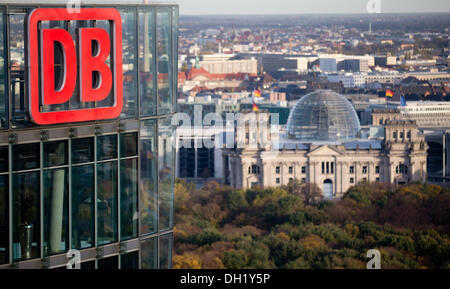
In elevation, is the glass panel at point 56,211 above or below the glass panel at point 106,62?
below

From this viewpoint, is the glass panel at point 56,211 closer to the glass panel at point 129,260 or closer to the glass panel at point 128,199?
the glass panel at point 128,199

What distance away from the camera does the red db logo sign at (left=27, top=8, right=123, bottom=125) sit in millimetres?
14258

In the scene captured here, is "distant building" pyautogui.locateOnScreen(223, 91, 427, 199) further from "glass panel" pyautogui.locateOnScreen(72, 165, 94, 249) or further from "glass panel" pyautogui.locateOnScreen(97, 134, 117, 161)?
"glass panel" pyautogui.locateOnScreen(72, 165, 94, 249)

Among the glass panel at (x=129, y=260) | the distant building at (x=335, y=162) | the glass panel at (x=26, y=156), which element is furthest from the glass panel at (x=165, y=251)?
the distant building at (x=335, y=162)

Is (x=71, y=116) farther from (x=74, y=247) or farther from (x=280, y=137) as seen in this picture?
(x=280, y=137)

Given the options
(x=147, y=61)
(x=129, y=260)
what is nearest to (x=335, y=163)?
(x=147, y=61)

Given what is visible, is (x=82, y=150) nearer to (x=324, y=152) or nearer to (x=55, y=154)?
(x=55, y=154)

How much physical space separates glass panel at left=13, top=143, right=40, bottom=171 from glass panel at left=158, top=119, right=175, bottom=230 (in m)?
2.31

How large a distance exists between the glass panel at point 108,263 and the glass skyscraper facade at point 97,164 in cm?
2

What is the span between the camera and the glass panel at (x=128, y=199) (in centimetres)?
1577

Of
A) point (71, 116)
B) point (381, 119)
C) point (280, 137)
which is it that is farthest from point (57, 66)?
point (381, 119)

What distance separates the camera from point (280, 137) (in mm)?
103625

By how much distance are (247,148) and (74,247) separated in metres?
80.8

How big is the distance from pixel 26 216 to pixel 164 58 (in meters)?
3.12
